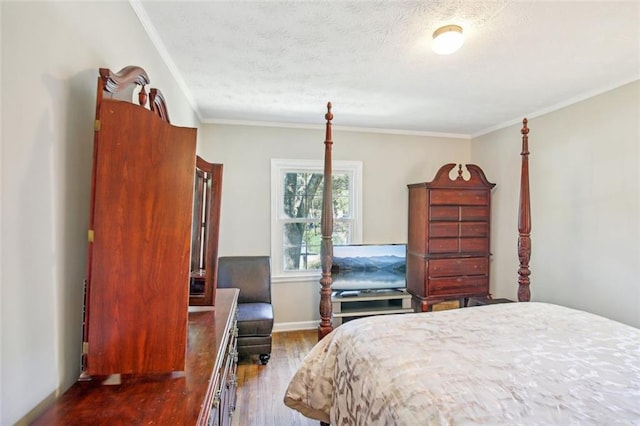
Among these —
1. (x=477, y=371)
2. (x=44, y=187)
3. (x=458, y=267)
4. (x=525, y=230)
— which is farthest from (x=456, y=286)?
(x=44, y=187)

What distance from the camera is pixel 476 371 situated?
134 cm

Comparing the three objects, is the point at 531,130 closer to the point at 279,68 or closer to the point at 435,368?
the point at 279,68

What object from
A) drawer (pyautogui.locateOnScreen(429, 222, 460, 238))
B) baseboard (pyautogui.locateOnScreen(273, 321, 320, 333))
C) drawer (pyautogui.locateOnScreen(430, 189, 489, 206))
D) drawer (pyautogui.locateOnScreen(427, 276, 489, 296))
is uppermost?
drawer (pyautogui.locateOnScreen(430, 189, 489, 206))

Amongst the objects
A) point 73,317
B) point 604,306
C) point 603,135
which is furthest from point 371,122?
point 73,317

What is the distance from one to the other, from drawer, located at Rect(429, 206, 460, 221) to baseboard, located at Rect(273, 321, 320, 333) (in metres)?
1.93

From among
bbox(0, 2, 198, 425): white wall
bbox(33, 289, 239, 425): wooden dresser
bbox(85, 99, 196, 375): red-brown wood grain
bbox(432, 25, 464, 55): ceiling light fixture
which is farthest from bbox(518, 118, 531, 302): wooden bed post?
bbox(0, 2, 198, 425): white wall

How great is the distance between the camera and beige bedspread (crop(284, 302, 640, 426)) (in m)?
1.12

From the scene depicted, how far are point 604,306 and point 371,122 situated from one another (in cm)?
284

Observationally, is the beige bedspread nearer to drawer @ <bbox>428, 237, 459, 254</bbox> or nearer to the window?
drawer @ <bbox>428, 237, 459, 254</bbox>

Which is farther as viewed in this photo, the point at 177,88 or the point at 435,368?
the point at 177,88

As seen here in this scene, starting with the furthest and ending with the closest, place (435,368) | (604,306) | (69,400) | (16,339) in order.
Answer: (604,306) < (435,368) < (69,400) < (16,339)

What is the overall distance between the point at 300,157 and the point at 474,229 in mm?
2271

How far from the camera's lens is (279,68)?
2.45 m

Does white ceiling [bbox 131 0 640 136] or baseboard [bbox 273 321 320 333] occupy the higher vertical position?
white ceiling [bbox 131 0 640 136]
